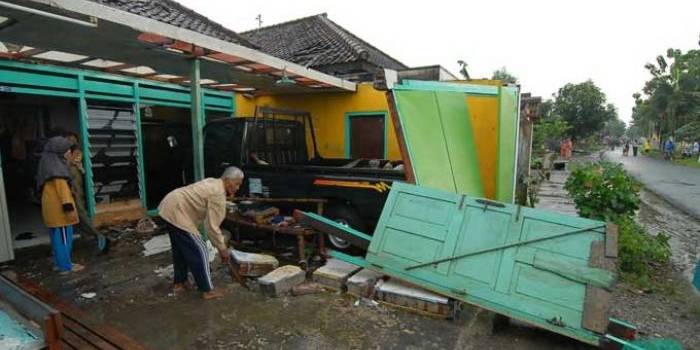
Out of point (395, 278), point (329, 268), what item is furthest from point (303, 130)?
point (395, 278)

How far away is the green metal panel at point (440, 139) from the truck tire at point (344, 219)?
1.10 meters

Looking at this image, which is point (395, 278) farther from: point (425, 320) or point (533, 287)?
point (533, 287)

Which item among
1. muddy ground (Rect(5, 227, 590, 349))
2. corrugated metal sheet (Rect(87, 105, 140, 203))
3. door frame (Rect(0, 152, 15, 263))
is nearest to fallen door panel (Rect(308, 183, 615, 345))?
muddy ground (Rect(5, 227, 590, 349))

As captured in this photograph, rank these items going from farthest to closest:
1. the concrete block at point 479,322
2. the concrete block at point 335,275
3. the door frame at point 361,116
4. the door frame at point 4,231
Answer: the door frame at point 361,116, the door frame at point 4,231, the concrete block at point 335,275, the concrete block at point 479,322

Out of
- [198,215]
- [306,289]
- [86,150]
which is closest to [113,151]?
[86,150]

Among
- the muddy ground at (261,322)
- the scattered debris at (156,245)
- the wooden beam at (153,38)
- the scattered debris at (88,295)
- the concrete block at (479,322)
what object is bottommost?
the concrete block at (479,322)

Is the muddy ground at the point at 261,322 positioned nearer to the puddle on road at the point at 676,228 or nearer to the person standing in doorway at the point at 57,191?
the person standing in doorway at the point at 57,191

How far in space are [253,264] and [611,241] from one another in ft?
11.4

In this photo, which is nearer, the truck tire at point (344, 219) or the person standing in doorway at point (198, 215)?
the person standing in doorway at point (198, 215)

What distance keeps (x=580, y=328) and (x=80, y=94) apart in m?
7.16

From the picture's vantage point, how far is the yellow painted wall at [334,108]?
748cm

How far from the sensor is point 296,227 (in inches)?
184

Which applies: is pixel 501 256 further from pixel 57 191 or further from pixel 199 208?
pixel 57 191

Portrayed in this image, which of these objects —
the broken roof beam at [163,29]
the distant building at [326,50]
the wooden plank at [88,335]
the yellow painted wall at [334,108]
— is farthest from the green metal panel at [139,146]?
the distant building at [326,50]
